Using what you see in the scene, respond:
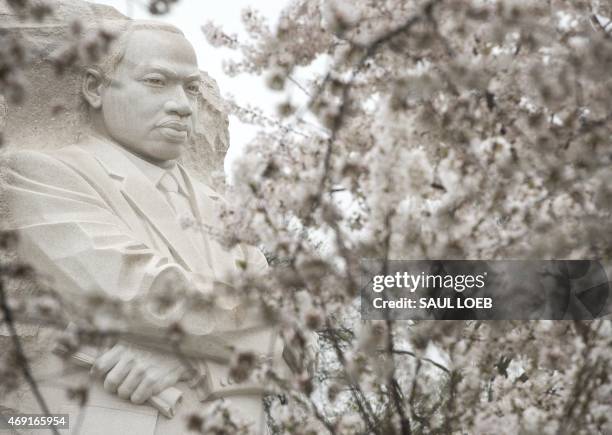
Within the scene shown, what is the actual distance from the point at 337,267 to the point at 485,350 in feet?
1.97

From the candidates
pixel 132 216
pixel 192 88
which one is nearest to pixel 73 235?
pixel 132 216

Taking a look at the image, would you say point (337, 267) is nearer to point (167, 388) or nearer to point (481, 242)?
point (481, 242)

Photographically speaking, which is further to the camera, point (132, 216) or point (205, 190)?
point (205, 190)

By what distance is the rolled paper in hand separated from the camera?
425 centimetres

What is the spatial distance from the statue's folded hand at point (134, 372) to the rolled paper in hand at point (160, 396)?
24mm

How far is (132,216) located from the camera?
473 centimetres

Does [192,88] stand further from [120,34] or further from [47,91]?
[47,91]

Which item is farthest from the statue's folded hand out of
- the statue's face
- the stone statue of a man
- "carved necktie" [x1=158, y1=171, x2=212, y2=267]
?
the statue's face

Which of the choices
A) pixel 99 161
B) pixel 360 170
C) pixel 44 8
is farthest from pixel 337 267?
pixel 99 161

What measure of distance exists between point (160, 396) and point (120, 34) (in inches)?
72.0

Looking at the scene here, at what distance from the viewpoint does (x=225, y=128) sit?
613 cm

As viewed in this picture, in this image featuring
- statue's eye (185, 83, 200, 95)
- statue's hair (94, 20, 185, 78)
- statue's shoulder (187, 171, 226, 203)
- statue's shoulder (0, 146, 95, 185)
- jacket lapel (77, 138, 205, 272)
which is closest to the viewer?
statue's shoulder (0, 146, 95, 185)

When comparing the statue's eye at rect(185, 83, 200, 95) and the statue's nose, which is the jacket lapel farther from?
the statue's eye at rect(185, 83, 200, 95)

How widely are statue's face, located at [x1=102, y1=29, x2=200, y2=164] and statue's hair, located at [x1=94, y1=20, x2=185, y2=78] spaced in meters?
0.02
